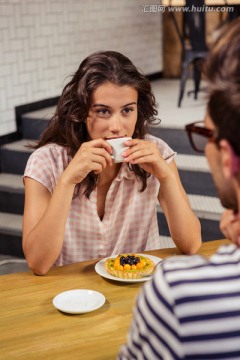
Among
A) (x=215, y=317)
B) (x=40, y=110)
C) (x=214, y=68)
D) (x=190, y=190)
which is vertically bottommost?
(x=190, y=190)

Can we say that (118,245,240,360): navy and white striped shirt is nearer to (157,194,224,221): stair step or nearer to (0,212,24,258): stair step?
(157,194,224,221): stair step

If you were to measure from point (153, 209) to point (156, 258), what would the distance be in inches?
16.1

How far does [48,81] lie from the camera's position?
219 inches

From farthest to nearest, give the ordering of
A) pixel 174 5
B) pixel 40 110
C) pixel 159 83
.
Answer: pixel 159 83, pixel 174 5, pixel 40 110

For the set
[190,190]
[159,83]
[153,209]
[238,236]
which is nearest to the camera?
[238,236]

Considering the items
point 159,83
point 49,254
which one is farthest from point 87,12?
point 49,254

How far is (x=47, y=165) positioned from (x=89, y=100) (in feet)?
0.92

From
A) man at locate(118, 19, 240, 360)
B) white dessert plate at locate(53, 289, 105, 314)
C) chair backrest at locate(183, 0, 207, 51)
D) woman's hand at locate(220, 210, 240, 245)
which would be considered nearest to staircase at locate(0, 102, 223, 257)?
chair backrest at locate(183, 0, 207, 51)

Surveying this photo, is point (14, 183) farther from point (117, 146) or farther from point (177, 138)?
point (117, 146)

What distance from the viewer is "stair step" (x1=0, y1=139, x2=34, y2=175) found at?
494cm

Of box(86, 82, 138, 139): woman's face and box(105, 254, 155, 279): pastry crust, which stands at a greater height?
box(86, 82, 138, 139): woman's face

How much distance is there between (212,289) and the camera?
845 mm

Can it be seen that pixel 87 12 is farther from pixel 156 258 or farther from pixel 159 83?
pixel 156 258

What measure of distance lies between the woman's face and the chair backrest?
3955 mm
